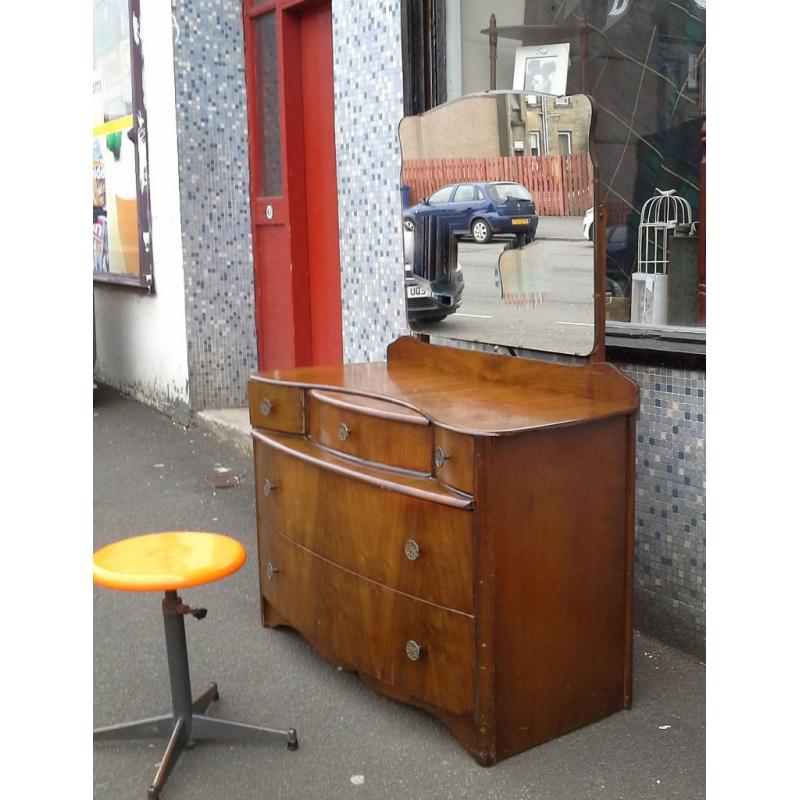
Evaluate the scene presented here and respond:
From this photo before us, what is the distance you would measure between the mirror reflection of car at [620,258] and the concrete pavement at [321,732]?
1.27 meters

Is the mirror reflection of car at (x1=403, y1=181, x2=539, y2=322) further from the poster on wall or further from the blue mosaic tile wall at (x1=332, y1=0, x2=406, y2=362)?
the poster on wall

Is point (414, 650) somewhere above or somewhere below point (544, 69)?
below

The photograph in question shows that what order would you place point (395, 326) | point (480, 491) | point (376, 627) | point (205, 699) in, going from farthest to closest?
point (395, 326) < point (205, 699) < point (376, 627) < point (480, 491)

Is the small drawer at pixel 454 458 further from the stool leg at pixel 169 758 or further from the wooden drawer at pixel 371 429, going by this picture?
the stool leg at pixel 169 758

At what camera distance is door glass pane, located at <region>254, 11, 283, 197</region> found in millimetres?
6098

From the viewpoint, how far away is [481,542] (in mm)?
2461

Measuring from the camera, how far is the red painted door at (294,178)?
18.6ft

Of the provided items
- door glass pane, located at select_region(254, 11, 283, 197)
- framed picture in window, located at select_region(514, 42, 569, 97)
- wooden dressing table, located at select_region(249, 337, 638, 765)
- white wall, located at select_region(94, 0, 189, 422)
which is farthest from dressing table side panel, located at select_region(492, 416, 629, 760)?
white wall, located at select_region(94, 0, 189, 422)

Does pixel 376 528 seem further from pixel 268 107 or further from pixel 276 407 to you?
pixel 268 107

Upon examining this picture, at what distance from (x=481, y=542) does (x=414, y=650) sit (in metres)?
0.43

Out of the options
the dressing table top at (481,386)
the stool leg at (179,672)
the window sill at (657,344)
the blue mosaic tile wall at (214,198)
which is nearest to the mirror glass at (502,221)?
the dressing table top at (481,386)

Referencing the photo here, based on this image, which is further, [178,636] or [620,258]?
[620,258]

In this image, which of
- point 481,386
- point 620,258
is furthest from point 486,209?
point 481,386
